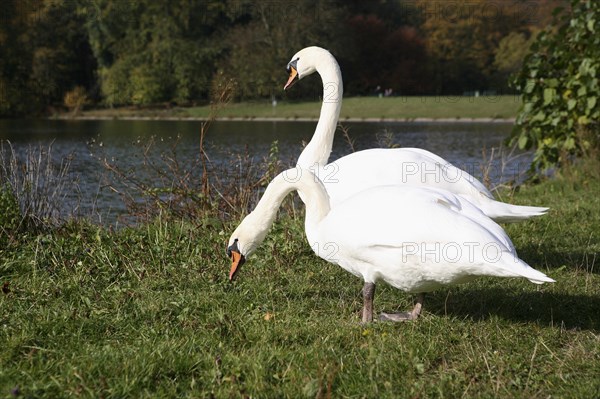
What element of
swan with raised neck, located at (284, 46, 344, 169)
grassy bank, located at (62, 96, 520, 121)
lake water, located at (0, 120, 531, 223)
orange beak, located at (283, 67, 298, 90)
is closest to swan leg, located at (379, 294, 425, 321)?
swan with raised neck, located at (284, 46, 344, 169)

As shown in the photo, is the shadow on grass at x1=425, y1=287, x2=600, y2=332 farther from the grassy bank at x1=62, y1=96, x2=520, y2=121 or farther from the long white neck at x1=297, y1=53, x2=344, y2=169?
the grassy bank at x1=62, y1=96, x2=520, y2=121

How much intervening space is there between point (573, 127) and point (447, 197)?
624cm

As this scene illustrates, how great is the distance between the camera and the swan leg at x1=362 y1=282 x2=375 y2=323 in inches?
163

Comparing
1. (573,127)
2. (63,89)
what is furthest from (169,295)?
(63,89)

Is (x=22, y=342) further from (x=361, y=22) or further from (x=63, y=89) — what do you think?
(x=361, y=22)

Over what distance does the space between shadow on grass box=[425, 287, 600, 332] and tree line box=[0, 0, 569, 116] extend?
111ft

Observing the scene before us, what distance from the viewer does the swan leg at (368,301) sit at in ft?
13.6

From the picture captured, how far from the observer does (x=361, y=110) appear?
4216cm

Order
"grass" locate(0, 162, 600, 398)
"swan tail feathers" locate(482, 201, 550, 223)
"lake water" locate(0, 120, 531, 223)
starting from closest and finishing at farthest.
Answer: "grass" locate(0, 162, 600, 398) < "swan tail feathers" locate(482, 201, 550, 223) < "lake water" locate(0, 120, 531, 223)

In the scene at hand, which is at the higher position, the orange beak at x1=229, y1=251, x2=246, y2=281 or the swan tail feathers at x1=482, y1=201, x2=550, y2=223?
the swan tail feathers at x1=482, y1=201, x2=550, y2=223

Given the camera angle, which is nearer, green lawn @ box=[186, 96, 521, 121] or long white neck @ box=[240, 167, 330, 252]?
long white neck @ box=[240, 167, 330, 252]

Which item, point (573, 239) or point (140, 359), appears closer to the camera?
point (140, 359)

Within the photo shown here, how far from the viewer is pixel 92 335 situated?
385 centimetres

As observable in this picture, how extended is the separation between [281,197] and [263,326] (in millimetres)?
809
